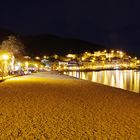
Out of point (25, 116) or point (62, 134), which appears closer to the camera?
point (62, 134)

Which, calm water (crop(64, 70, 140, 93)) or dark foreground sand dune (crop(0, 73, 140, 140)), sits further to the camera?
calm water (crop(64, 70, 140, 93))

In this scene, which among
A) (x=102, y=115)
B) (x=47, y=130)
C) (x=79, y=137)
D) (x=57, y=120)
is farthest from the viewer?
(x=102, y=115)

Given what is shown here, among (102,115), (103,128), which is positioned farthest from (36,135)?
(102,115)

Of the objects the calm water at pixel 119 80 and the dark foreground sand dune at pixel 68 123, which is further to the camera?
the calm water at pixel 119 80

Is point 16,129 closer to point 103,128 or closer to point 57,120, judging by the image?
point 57,120

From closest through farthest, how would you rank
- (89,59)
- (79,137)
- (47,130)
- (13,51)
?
1. (79,137)
2. (47,130)
3. (13,51)
4. (89,59)

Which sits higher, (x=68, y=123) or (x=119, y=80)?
(x=68, y=123)

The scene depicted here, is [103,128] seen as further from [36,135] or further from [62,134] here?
[36,135]

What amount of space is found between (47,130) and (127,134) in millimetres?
1935

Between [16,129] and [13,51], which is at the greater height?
[13,51]

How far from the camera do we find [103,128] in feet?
25.9

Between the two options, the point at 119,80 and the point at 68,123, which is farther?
the point at 119,80

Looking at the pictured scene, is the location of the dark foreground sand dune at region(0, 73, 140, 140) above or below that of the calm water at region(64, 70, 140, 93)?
above

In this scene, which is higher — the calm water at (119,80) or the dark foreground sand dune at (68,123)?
the dark foreground sand dune at (68,123)
